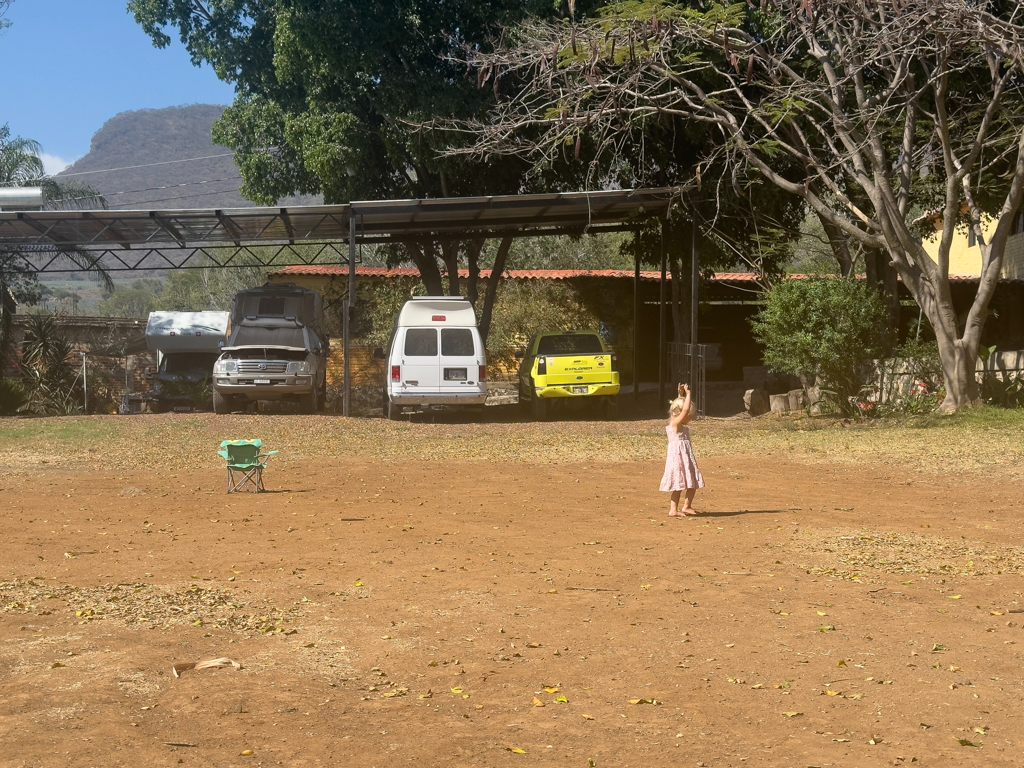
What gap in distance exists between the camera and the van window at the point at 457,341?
68.4ft

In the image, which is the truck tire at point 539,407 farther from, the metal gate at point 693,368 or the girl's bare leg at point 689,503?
the girl's bare leg at point 689,503

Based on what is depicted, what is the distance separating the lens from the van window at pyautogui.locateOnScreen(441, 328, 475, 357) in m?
20.8

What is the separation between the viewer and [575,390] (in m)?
21.8

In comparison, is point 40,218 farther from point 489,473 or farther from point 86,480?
point 489,473

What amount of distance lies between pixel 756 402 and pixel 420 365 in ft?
24.0

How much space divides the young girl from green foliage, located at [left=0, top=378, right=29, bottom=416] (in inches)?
759

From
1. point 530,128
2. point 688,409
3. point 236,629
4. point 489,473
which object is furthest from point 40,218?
point 236,629

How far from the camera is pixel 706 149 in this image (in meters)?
23.4

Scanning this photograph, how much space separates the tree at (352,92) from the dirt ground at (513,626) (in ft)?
45.1

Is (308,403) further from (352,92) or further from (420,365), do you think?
(352,92)

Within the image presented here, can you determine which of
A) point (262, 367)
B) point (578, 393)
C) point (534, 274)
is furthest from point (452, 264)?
point (262, 367)

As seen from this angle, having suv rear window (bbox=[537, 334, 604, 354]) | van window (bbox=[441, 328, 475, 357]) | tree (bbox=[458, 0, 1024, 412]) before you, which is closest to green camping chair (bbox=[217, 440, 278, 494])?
tree (bbox=[458, 0, 1024, 412])

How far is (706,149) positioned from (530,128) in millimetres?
3999

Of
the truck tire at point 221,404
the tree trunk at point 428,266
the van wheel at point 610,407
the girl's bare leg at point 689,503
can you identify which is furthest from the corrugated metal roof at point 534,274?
the girl's bare leg at point 689,503
